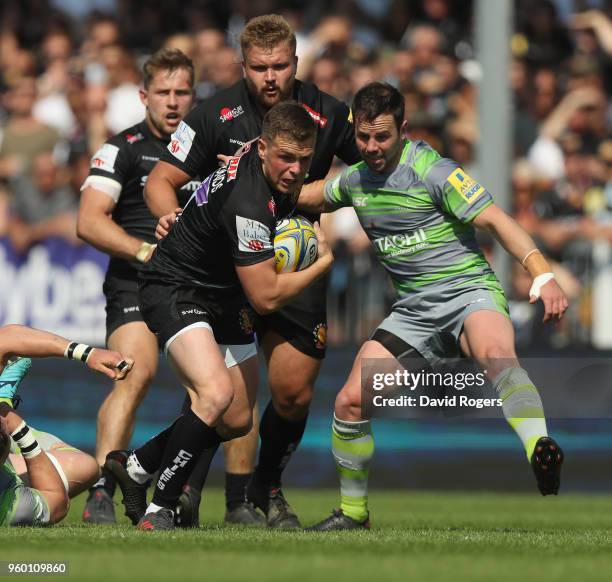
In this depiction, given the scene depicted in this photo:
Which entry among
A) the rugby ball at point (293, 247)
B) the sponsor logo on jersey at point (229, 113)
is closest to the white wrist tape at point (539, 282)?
the rugby ball at point (293, 247)

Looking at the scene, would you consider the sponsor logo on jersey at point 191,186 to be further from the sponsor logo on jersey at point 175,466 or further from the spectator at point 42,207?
the spectator at point 42,207

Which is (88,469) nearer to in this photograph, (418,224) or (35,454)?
(35,454)

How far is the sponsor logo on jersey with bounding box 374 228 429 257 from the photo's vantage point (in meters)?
8.13

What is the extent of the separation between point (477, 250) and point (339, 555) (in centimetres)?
253

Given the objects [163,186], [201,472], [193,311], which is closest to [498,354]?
[193,311]

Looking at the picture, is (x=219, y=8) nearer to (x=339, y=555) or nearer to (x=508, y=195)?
(x=508, y=195)

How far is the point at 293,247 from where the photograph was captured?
25.3ft

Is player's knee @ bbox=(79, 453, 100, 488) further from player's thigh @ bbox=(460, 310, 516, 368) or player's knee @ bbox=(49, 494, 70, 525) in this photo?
player's thigh @ bbox=(460, 310, 516, 368)

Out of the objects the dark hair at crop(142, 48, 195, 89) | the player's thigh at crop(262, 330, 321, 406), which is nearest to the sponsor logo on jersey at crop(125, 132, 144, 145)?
the dark hair at crop(142, 48, 195, 89)

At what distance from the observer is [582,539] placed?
740cm

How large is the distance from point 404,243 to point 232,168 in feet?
3.88

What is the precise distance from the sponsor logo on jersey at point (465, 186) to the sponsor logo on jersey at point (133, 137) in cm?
254

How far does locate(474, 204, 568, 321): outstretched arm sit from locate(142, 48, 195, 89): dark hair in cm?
258

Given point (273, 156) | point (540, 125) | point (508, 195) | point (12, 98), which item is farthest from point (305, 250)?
point (12, 98)
